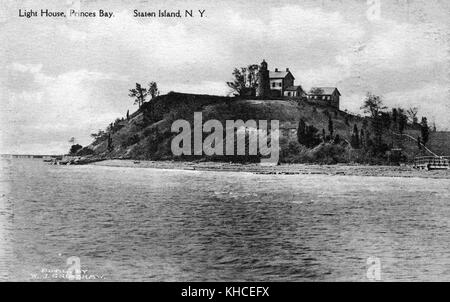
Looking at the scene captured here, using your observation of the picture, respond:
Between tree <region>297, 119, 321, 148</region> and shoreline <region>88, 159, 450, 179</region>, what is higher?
tree <region>297, 119, 321, 148</region>

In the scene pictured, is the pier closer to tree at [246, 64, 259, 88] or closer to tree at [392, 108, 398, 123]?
tree at [392, 108, 398, 123]

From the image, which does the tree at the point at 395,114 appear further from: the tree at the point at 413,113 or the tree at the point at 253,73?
the tree at the point at 253,73

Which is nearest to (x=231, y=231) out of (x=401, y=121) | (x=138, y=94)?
(x=138, y=94)

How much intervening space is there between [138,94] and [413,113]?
33.8 feet

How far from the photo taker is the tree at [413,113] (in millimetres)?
17575

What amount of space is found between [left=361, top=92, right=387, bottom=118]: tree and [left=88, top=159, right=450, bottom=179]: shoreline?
3941 millimetres

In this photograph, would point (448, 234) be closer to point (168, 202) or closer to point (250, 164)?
point (168, 202)

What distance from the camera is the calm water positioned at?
44.0 feet

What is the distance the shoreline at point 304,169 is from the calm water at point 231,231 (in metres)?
0.74

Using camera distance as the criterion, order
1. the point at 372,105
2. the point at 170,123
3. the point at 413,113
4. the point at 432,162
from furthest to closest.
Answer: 1. the point at 170,123
2. the point at 432,162
3. the point at 372,105
4. the point at 413,113

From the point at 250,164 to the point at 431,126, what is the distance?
38.4ft

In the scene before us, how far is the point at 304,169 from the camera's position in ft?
87.4

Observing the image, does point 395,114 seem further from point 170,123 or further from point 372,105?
point 170,123

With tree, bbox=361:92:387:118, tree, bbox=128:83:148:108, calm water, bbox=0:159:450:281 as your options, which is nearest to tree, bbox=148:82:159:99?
tree, bbox=128:83:148:108
